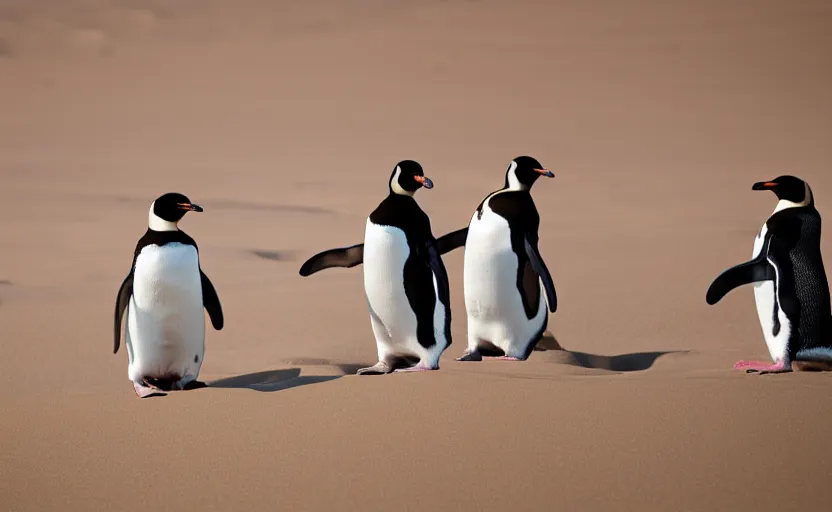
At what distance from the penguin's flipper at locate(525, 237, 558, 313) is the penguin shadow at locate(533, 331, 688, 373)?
1.15 ft

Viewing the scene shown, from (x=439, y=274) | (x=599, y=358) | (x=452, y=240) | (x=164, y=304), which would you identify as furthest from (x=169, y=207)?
(x=599, y=358)

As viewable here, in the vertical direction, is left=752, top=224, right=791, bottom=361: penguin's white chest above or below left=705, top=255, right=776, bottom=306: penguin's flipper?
Answer: below

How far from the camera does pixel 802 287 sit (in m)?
5.34

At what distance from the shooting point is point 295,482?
3.75 metres

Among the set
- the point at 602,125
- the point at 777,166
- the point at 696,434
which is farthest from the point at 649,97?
the point at 696,434

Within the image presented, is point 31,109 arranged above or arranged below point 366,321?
above

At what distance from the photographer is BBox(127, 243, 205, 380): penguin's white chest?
16.8 feet

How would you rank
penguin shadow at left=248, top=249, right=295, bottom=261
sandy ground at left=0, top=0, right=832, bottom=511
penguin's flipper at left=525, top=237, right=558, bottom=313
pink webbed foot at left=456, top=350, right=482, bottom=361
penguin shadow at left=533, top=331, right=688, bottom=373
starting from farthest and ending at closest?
penguin shadow at left=248, top=249, right=295, bottom=261
penguin shadow at left=533, top=331, right=688, bottom=373
pink webbed foot at left=456, top=350, right=482, bottom=361
penguin's flipper at left=525, top=237, right=558, bottom=313
sandy ground at left=0, top=0, right=832, bottom=511

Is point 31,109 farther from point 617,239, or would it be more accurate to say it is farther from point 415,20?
point 617,239

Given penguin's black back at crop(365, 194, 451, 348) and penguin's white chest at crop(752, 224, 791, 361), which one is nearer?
penguin's white chest at crop(752, 224, 791, 361)

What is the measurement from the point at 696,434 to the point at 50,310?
5.53m

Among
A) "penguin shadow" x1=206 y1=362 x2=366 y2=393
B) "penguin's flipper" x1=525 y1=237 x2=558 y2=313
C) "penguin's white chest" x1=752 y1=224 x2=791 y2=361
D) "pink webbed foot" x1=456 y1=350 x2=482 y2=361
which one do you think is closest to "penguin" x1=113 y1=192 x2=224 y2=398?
"penguin shadow" x1=206 y1=362 x2=366 y2=393

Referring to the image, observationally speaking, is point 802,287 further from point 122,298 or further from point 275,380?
point 122,298

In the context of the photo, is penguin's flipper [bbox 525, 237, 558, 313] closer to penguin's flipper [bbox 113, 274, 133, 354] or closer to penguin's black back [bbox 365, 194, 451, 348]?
penguin's black back [bbox 365, 194, 451, 348]
